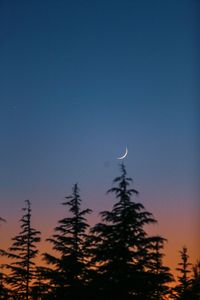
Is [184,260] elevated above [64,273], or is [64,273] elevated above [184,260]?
[184,260]

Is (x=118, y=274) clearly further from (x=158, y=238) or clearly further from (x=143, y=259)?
(x=158, y=238)

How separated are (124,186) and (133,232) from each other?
2339 millimetres

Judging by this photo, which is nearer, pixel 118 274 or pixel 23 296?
pixel 118 274

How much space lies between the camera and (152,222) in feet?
59.7

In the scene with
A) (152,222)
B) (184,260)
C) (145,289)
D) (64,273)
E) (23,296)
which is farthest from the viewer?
(184,260)

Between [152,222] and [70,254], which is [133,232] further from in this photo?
[70,254]

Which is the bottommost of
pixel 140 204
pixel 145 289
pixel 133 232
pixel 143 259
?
pixel 145 289

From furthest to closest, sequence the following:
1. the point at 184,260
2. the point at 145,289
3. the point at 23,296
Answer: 1. the point at 184,260
2. the point at 23,296
3. the point at 145,289

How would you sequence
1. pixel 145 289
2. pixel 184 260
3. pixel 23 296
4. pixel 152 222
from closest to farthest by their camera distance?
pixel 145 289
pixel 152 222
pixel 23 296
pixel 184 260

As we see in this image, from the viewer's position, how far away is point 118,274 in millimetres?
17094

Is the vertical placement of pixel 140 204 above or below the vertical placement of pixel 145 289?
above

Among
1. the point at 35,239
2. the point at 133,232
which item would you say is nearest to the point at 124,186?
the point at 133,232

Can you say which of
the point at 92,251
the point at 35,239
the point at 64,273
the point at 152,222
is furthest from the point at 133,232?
A: the point at 35,239

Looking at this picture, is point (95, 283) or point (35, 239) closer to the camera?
point (95, 283)
